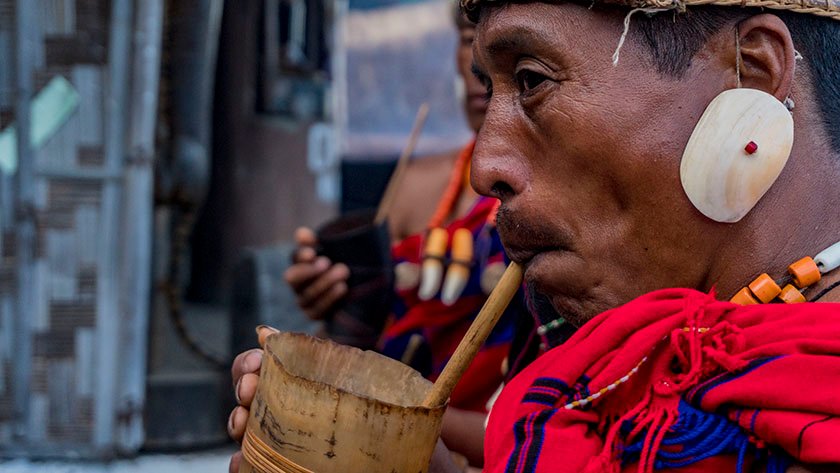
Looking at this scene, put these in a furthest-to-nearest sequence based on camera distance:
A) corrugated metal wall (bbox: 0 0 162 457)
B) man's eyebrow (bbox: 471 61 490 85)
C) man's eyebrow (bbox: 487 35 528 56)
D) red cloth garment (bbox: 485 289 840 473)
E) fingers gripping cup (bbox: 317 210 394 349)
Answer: corrugated metal wall (bbox: 0 0 162 457), fingers gripping cup (bbox: 317 210 394 349), man's eyebrow (bbox: 471 61 490 85), man's eyebrow (bbox: 487 35 528 56), red cloth garment (bbox: 485 289 840 473)

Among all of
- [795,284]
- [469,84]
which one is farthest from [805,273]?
[469,84]

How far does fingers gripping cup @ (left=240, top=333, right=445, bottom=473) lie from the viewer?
1267mm

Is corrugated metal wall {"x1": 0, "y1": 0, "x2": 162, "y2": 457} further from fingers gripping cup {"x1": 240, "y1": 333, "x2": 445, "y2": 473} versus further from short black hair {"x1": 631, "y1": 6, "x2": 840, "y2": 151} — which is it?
short black hair {"x1": 631, "y1": 6, "x2": 840, "y2": 151}

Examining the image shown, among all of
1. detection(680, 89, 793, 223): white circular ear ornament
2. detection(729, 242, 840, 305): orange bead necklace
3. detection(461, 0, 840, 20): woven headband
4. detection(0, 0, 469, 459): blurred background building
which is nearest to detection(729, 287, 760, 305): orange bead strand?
detection(729, 242, 840, 305): orange bead necklace

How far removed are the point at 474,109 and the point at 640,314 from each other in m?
2.13

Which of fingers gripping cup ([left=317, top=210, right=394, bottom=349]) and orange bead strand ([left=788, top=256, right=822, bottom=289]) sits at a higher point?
orange bead strand ([left=788, top=256, right=822, bottom=289])

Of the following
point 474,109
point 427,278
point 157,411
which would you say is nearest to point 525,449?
point 427,278

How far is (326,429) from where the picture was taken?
128 cm

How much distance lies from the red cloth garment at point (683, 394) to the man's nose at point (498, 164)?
0.22 m

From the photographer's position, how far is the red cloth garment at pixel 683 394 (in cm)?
114

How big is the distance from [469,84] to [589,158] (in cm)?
211

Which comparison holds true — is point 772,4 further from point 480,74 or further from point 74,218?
point 74,218

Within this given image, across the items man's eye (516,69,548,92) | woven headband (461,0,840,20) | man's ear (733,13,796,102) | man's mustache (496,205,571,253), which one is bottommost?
man's mustache (496,205,571,253)

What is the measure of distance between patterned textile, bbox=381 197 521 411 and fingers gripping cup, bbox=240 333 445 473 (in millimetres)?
1563
